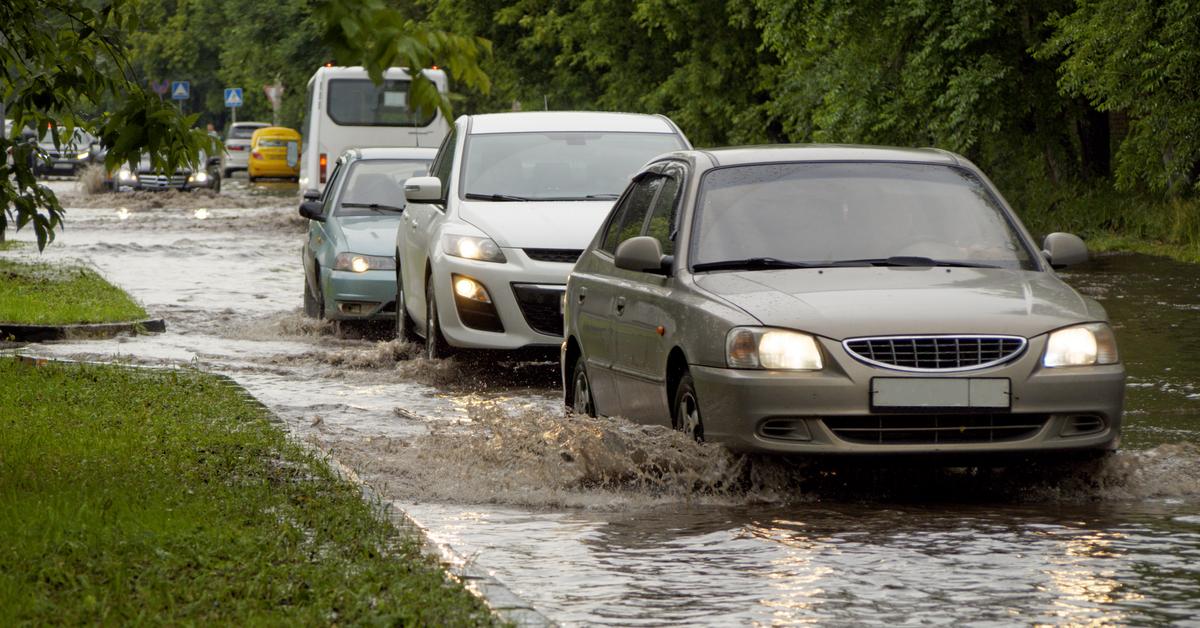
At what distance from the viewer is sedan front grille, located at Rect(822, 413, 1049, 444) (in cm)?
820

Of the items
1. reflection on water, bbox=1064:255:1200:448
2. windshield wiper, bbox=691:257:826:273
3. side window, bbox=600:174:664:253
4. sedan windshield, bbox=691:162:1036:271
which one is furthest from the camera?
reflection on water, bbox=1064:255:1200:448

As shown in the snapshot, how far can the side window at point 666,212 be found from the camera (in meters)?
9.62

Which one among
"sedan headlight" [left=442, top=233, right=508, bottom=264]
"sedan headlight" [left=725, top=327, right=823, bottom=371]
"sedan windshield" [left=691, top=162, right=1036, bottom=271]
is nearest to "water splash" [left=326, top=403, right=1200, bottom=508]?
"sedan headlight" [left=725, top=327, right=823, bottom=371]

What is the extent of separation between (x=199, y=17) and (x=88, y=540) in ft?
Result: 255

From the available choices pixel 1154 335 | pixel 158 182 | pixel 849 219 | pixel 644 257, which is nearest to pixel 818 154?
pixel 849 219

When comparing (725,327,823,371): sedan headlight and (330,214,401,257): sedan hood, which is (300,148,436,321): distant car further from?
(725,327,823,371): sedan headlight

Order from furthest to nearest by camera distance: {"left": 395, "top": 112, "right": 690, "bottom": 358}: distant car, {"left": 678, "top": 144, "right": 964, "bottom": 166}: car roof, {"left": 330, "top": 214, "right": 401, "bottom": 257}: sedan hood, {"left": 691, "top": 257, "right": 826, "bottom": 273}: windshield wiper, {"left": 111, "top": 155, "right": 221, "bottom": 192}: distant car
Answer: {"left": 111, "top": 155, "right": 221, "bottom": 192}: distant car → {"left": 330, "top": 214, "right": 401, "bottom": 257}: sedan hood → {"left": 395, "top": 112, "right": 690, "bottom": 358}: distant car → {"left": 678, "top": 144, "right": 964, "bottom": 166}: car roof → {"left": 691, "top": 257, "right": 826, "bottom": 273}: windshield wiper

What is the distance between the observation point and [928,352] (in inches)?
323

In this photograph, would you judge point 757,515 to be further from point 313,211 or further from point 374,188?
point 374,188

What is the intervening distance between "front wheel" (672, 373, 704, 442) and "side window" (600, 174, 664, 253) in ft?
4.71

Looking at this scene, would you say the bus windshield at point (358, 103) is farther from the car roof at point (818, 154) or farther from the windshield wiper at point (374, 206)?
the car roof at point (818, 154)

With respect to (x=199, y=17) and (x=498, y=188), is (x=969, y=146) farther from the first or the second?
(x=199, y=17)

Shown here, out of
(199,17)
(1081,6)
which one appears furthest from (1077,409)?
(199,17)

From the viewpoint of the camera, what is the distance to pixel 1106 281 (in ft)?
73.1
